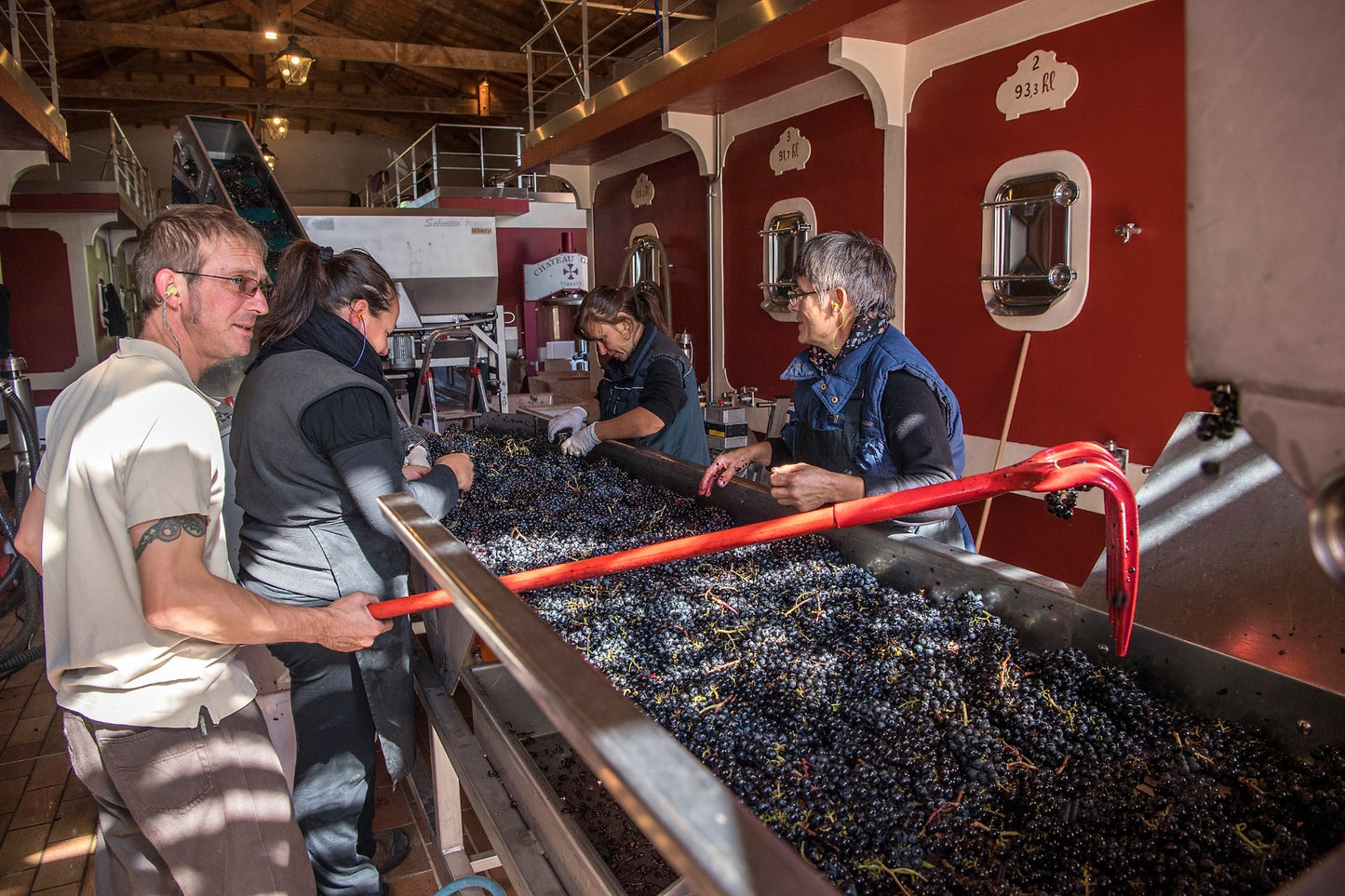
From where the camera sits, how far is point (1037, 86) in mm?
3637

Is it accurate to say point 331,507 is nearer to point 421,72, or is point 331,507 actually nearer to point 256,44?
point 256,44

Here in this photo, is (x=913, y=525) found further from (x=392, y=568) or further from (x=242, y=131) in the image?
(x=242, y=131)

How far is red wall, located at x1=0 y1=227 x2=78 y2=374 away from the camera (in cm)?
1196

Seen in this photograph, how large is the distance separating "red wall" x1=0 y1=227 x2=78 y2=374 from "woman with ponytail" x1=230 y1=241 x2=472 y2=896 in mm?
12675

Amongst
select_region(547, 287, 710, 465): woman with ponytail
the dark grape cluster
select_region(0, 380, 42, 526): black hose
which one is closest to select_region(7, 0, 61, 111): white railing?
select_region(0, 380, 42, 526): black hose

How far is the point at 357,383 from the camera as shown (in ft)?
6.69

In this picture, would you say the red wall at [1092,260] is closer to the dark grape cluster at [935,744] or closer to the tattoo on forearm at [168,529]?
the dark grape cluster at [935,744]

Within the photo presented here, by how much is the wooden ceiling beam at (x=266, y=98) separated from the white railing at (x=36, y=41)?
2.35ft

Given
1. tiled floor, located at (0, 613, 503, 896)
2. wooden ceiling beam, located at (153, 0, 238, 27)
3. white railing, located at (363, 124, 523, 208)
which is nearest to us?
tiled floor, located at (0, 613, 503, 896)

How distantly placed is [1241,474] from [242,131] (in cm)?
624

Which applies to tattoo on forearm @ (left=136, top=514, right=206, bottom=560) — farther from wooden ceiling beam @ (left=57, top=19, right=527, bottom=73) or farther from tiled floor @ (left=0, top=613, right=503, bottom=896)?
wooden ceiling beam @ (left=57, top=19, right=527, bottom=73)

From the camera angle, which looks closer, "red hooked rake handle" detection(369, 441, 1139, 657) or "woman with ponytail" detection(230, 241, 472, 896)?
"red hooked rake handle" detection(369, 441, 1139, 657)

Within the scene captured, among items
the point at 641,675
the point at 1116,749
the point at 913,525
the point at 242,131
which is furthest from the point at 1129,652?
the point at 242,131

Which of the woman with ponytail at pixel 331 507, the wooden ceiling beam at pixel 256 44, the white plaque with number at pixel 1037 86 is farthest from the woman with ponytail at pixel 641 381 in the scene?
the wooden ceiling beam at pixel 256 44
